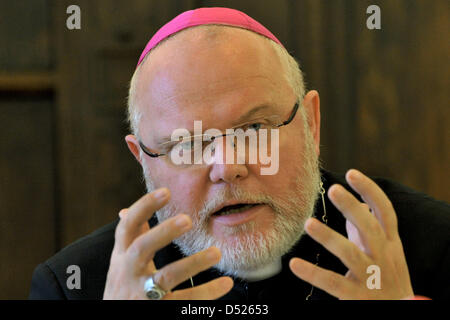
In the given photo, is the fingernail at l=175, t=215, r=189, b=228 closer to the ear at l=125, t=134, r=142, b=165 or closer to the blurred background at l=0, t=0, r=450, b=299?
the ear at l=125, t=134, r=142, b=165

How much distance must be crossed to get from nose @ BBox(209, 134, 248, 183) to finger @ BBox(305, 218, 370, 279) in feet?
1.28

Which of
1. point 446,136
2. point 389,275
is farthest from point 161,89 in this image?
point 446,136

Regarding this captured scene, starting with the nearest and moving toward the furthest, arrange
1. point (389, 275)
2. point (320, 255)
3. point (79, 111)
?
point (389, 275) → point (320, 255) → point (79, 111)

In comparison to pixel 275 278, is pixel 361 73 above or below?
above

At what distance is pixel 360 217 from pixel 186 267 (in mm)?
365

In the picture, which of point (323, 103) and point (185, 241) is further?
point (323, 103)

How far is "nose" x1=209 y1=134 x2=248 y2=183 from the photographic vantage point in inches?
58.4

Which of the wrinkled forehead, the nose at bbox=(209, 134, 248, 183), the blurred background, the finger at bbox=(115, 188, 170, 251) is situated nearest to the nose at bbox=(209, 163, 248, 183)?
the nose at bbox=(209, 134, 248, 183)

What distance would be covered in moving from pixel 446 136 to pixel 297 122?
1448 mm

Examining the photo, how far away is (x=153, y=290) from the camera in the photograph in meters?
1.17

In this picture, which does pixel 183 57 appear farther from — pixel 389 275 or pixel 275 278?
pixel 389 275

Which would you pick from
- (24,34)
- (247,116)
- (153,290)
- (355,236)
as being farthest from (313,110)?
(24,34)

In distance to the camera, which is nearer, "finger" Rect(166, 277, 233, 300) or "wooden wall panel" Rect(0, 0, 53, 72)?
"finger" Rect(166, 277, 233, 300)

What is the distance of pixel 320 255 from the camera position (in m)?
1.81
